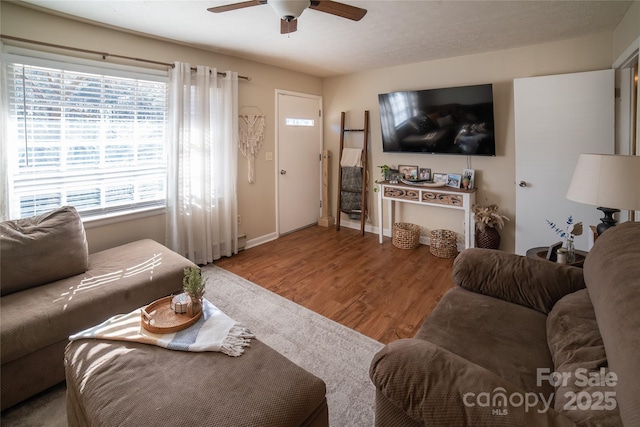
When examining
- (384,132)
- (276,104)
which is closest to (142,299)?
(276,104)

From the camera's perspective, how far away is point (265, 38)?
314 cm

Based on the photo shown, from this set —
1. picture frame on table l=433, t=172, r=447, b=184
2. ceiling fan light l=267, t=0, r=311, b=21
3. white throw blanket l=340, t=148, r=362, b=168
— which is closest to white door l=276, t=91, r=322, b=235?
white throw blanket l=340, t=148, r=362, b=168

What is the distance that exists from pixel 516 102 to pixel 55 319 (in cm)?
428

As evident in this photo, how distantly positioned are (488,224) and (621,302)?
2807 mm

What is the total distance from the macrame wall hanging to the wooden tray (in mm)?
2566

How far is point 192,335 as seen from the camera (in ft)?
5.20

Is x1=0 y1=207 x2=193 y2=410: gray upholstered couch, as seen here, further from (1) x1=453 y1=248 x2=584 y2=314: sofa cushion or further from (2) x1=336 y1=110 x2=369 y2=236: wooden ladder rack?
(2) x1=336 y1=110 x2=369 y2=236: wooden ladder rack

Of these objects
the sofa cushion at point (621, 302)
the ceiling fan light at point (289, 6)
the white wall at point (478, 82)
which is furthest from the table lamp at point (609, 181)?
the ceiling fan light at point (289, 6)

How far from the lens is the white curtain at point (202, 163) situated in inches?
129

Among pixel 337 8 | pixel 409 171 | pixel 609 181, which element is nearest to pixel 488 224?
pixel 409 171

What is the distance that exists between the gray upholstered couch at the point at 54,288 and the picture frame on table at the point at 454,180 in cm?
318

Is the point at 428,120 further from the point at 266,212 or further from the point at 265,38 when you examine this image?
the point at 266,212

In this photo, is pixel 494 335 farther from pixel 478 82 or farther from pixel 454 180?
pixel 478 82

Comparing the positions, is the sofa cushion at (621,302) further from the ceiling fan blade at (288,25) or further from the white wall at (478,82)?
the white wall at (478,82)
